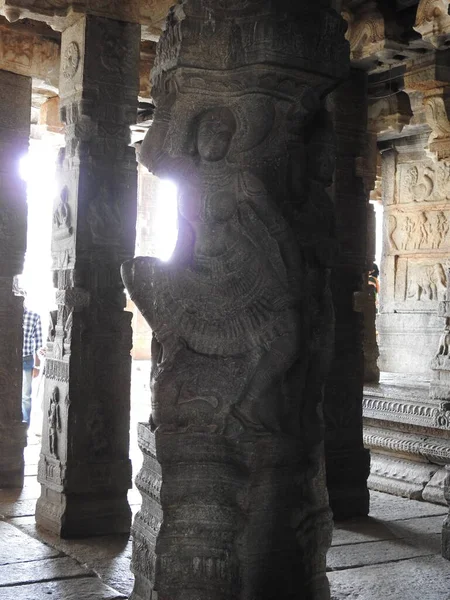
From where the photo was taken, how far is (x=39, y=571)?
493 centimetres

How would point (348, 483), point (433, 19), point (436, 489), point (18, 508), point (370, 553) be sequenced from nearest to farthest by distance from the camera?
1. point (370, 553)
2. point (348, 483)
3. point (18, 508)
4. point (433, 19)
5. point (436, 489)

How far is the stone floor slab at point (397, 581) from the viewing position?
15.0 ft

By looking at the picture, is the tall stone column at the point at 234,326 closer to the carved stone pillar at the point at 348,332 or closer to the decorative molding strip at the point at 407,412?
the carved stone pillar at the point at 348,332

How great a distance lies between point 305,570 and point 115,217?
2950 millimetres

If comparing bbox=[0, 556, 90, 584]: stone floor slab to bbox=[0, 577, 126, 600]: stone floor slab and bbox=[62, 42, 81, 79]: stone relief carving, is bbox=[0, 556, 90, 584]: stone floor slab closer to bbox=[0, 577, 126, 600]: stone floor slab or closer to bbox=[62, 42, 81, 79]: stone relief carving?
bbox=[0, 577, 126, 600]: stone floor slab

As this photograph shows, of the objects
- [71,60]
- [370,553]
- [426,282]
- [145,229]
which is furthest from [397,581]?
[145,229]

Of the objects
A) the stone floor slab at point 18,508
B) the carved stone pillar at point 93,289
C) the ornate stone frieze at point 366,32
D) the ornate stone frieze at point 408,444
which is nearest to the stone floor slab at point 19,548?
the carved stone pillar at point 93,289

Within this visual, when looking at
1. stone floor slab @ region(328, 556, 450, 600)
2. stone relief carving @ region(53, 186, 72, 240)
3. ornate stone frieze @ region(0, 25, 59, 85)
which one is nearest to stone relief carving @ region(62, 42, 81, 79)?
stone relief carving @ region(53, 186, 72, 240)

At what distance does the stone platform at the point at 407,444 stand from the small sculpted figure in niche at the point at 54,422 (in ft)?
9.99

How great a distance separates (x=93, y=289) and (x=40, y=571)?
1824mm

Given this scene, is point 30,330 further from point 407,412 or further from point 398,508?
point 398,508

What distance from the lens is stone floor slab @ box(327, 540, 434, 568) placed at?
5.16 meters

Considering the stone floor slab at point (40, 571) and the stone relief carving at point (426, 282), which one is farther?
the stone relief carving at point (426, 282)

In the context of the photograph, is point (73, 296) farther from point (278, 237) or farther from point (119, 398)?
point (278, 237)
